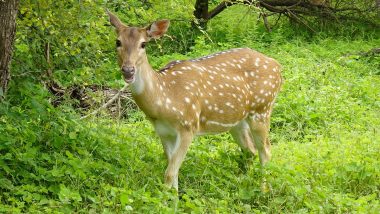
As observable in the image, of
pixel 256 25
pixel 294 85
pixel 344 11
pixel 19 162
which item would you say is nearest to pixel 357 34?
pixel 344 11

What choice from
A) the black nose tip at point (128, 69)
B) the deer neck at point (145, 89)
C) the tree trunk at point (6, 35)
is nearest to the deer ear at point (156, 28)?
the deer neck at point (145, 89)

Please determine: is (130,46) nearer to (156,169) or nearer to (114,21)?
(114,21)

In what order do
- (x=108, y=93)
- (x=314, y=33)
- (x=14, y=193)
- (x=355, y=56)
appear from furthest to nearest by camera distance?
(x=314, y=33) < (x=355, y=56) < (x=108, y=93) < (x=14, y=193)

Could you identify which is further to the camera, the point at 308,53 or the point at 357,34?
the point at 357,34

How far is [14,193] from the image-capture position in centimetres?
622

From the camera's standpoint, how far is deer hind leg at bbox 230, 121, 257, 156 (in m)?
8.11

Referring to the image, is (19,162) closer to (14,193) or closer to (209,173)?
(14,193)

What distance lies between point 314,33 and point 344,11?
3.08ft

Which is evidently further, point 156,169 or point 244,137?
point 244,137

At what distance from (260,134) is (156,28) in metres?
1.73

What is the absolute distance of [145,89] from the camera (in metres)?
6.88

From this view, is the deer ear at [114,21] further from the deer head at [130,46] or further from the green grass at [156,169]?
the green grass at [156,169]

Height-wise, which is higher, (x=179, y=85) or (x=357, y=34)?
(x=179, y=85)

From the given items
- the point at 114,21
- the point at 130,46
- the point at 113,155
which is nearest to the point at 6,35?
the point at 114,21
